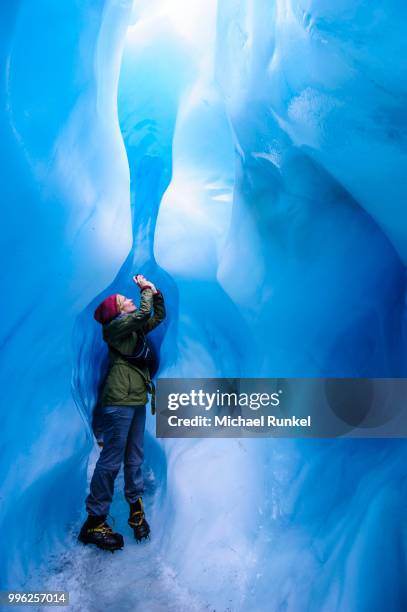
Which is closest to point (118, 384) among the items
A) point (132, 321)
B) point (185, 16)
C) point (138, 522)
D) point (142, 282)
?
point (132, 321)

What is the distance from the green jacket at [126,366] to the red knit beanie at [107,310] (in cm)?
2

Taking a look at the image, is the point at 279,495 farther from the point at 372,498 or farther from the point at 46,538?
the point at 46,538

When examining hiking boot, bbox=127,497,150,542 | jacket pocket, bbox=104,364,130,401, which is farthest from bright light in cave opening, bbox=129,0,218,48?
hiking boot, bbox=127,497,150,542

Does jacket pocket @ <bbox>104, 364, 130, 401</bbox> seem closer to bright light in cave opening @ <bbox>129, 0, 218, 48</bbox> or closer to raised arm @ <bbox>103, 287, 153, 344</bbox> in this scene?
raised arm @ <bbox>103, 287, 153, 344</bbox>

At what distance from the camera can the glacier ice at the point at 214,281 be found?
1.64 meters

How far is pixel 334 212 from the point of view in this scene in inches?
69.3

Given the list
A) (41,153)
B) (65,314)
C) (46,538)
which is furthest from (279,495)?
(41,153)

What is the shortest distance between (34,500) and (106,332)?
0.56 m

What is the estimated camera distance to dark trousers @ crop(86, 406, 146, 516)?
1.66 m

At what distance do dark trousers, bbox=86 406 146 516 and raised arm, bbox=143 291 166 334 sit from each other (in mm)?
250
